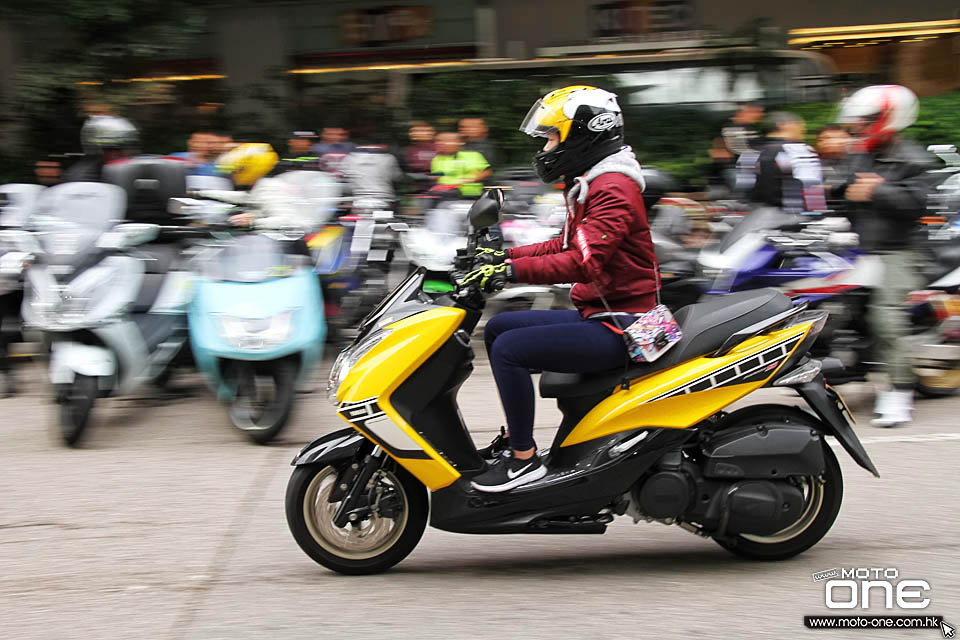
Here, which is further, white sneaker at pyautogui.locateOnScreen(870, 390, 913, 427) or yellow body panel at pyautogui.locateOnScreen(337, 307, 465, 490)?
white sneaker at pyautogui.locateOnScreen(870, 390, 913, 427)

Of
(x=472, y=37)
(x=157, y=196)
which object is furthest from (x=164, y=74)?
(x=157, y=196)

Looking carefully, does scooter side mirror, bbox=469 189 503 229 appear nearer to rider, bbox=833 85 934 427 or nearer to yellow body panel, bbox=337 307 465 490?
yellow body panel, bbox=337 307 465 490

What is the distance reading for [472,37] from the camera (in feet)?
56.3

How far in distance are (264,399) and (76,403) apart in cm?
116

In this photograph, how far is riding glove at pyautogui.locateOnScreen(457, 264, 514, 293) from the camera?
4020 millimetres

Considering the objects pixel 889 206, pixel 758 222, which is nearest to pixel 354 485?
pixel 889 206

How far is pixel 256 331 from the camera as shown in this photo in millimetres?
6602

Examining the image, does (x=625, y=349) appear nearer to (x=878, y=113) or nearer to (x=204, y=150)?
(x=878, y=113)

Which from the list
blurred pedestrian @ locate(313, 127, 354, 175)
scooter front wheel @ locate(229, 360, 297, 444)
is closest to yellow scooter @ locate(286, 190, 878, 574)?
scooter front wheel @ locate(229, 360, 297, 444)

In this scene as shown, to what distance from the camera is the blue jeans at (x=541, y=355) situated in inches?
165

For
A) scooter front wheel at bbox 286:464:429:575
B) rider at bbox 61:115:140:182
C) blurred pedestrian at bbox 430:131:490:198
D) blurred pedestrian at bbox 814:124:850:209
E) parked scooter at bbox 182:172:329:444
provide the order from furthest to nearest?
blurred pedestrian at bbox 430:131:490:198
rider at bbox 61:115:140:182
blurred pedestrian at bbox 814:124:850:209
parked scooter at bbox 182:172:329:444
scooter front wheel at bbox 286:464:429:575

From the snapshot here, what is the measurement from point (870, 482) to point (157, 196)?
5.38 meters

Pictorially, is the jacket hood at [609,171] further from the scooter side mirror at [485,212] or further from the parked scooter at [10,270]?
the parked scooter at [10,270]

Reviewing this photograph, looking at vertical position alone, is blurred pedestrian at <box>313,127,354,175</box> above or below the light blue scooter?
above
